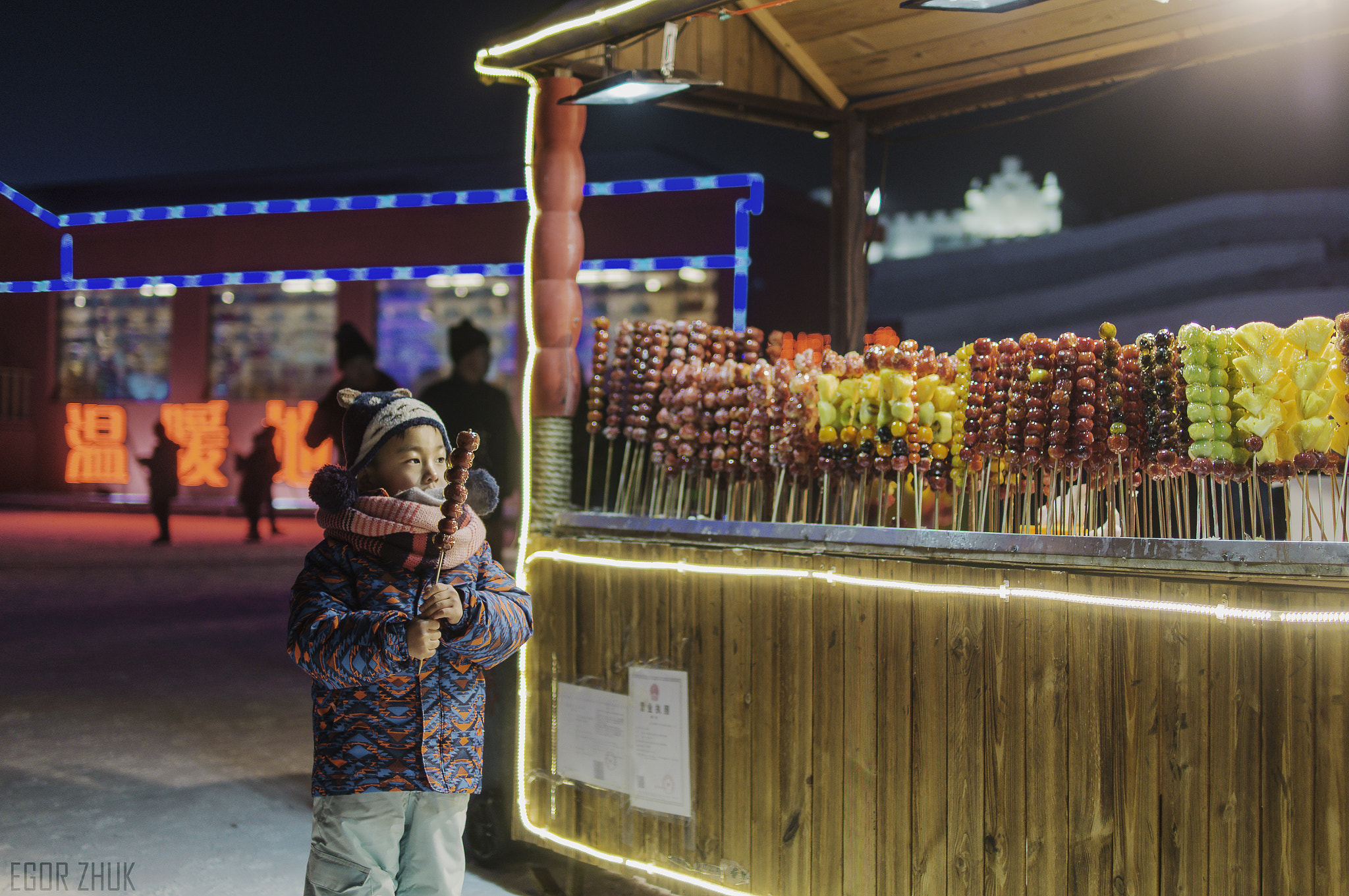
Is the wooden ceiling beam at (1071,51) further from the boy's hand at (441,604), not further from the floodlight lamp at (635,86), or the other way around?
the boy's hand at (441,604)

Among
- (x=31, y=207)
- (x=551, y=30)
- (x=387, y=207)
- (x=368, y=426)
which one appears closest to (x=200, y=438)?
(x=31, y=207)

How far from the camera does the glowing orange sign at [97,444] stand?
20062 millimetres

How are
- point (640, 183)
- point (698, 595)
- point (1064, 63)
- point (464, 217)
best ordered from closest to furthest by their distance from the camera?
point (698, 595) < point (1064, 63) < point (640, 183) < point (464, 217)

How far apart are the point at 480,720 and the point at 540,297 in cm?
219

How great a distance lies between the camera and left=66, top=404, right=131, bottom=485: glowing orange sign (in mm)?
20062

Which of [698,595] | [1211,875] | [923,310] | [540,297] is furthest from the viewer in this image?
[923,310]

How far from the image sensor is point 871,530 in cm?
316

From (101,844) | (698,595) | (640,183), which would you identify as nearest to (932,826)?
(698,595)

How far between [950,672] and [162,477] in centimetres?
1462

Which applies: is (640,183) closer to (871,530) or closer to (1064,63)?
(1064,63)

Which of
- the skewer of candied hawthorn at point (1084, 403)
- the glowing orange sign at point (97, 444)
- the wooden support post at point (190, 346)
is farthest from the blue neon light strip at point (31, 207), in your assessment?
the skewer of candied hawthorn at point (1084, 403)

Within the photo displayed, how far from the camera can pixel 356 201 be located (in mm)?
18641

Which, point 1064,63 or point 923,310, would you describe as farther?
point 923,310

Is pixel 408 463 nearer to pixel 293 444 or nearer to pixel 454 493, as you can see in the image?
pixel 454 493
